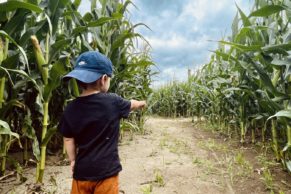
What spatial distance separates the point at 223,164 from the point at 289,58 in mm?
1244

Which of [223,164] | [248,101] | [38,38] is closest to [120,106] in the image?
[38,38]

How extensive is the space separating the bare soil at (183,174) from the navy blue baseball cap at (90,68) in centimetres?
82

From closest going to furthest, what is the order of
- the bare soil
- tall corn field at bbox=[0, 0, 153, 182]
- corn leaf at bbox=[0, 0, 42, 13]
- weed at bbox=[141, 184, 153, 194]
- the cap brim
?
the cap brim < corn leaf at bbox=[0, 0, 42, 13] < tall corn field at bbox=[0, 0, 153, 182] < weed at bbox=[141, 184, 153, 194] < the bare soil

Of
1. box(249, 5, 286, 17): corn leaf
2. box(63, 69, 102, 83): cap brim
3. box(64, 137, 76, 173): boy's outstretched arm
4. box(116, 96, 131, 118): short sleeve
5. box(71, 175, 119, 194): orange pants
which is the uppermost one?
box(249, 5, 286, 17): corn leaf

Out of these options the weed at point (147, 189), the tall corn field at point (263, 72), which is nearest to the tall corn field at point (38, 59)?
the weed at point (147, 189)

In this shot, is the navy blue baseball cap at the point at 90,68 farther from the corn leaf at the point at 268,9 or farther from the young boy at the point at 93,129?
the corn leaf at the point at 268,9

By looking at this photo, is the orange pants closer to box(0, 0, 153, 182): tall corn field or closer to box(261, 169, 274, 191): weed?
box(0, 0, 153, 182): tall corn field

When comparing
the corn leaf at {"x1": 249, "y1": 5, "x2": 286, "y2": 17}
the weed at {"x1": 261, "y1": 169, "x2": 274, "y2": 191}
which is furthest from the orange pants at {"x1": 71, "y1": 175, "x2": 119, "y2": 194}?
the corn leaf at {"x1": 249, "y1": 5, "x2": 286, "y2": 17}

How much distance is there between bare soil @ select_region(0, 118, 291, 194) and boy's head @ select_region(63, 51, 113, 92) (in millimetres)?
780

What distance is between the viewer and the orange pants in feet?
5.39

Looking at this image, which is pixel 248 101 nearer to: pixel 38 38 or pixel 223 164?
pixel 223 164

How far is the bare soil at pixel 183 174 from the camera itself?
2348 millimetres

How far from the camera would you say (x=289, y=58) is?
2.34 metres

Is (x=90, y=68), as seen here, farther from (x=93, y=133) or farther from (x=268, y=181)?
(x=268, y=181)
